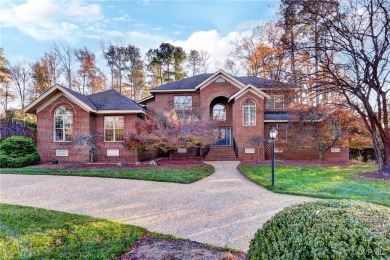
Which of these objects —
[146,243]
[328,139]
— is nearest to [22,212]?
[146,243]

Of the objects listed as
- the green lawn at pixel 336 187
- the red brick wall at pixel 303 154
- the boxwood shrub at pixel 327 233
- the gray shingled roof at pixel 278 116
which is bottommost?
the green lawn at pixel 336 187

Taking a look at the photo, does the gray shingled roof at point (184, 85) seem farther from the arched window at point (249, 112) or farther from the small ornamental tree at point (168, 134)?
the small ornamental tree at point (168, 134)

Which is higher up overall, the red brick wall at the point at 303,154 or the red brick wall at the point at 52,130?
the red brick wall at the point at 52,130

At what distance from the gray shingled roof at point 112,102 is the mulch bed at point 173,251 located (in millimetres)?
13469

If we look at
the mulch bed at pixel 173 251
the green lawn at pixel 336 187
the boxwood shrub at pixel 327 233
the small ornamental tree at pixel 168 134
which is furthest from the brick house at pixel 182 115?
the boxwood shrub at pixel 327 233

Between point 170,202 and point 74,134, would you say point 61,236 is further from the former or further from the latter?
point 74,134

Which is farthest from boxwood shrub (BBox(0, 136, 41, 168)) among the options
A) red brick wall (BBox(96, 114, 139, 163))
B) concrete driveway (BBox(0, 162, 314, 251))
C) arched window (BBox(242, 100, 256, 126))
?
arched window (BBox(242, 100, 256, 126))

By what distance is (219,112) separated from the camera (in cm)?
2158

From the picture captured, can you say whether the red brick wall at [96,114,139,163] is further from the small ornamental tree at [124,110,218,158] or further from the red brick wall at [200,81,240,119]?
the red brick wall at [200,81,240,119]

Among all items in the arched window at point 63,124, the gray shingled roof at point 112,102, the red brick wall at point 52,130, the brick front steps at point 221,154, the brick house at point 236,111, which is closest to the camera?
the red brick wall at point 52,130

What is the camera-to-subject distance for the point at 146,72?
3553 centimetres

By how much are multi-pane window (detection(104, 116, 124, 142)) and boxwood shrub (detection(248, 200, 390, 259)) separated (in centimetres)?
1574

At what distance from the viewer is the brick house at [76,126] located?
53.9 ft

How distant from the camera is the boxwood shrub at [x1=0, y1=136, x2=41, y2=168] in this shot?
45.4 ft
